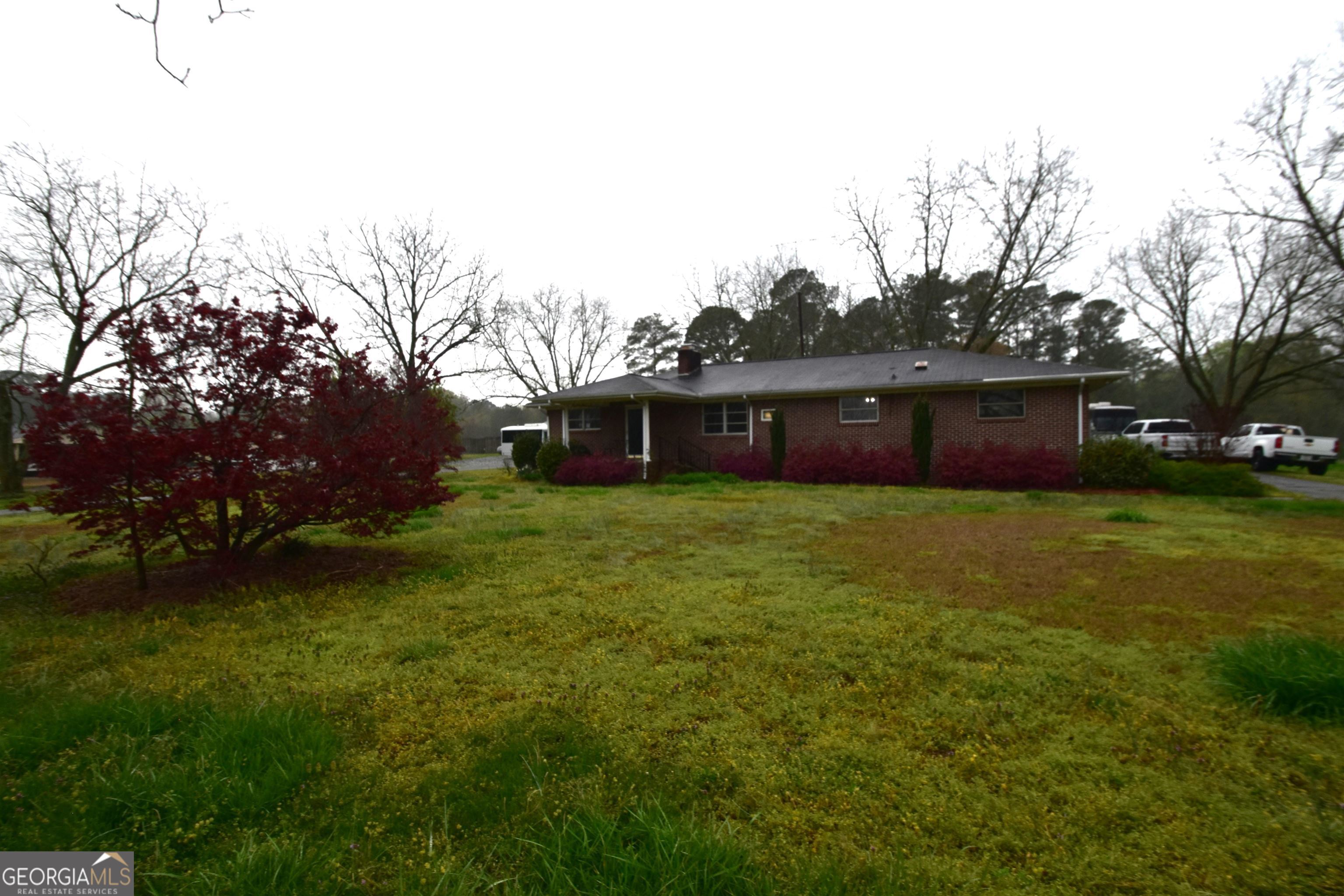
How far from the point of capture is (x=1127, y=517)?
33.3 feet

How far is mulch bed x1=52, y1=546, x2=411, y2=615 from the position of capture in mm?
6051

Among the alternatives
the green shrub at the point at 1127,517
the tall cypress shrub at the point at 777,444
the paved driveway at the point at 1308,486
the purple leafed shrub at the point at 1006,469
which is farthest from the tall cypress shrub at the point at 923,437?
the paved driveway at the point at 1308,486

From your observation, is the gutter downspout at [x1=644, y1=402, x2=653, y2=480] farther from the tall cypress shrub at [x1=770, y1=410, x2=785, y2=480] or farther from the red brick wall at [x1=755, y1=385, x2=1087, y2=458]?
the tall cypress shrub at [x1=770, y1=410, x2=785, y2=480]

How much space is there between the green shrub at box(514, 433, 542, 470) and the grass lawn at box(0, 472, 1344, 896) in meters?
15.4

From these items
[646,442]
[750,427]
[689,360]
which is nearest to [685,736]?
[646,442]

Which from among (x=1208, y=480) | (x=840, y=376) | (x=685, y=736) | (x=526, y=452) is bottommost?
(x=685, y=736)

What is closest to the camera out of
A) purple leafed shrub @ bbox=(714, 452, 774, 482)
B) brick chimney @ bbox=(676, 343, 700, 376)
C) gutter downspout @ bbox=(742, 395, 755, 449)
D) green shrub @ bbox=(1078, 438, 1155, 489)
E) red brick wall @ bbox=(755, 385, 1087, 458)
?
green shrub @ bbox=(1078, 438, 1155, 489)

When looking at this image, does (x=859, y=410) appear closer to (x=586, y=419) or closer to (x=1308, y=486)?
(x=586, y=419)

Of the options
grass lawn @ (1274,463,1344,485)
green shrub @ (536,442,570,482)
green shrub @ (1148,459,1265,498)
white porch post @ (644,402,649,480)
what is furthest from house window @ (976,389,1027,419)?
green shrub @ (536,442,570,482)

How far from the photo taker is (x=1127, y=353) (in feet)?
135

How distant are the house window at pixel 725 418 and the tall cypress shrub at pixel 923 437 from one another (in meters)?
5.30

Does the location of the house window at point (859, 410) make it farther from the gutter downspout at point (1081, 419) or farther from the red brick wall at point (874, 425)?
the gutter downspout at point (1081, 419)

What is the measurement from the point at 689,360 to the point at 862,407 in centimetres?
758

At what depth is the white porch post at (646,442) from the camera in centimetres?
1916
